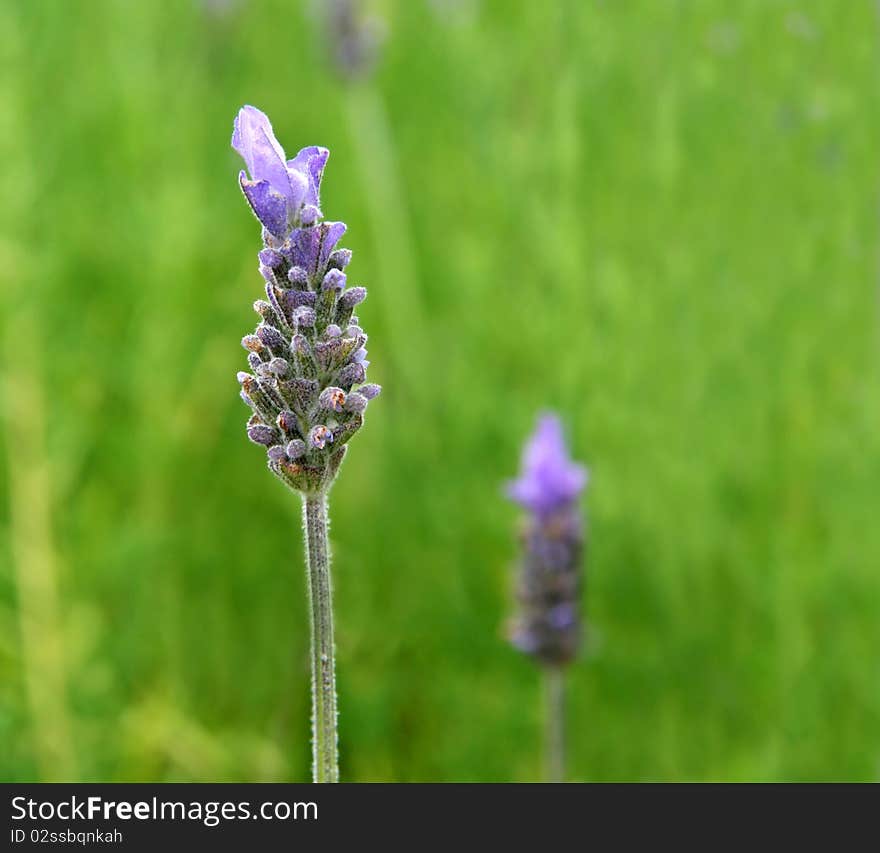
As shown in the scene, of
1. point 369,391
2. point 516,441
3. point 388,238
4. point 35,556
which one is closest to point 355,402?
point 369,391

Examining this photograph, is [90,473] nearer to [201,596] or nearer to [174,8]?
[201,596]

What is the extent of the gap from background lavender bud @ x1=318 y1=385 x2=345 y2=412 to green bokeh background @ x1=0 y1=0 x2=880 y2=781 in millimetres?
1422

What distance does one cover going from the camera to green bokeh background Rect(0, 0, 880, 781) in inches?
85.4

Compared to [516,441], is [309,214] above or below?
below

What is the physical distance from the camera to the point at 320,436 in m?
0.78

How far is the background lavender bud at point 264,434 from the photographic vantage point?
0.80 m

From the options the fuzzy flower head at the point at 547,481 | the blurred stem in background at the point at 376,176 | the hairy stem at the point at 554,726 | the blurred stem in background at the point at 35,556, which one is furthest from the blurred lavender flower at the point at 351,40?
the hairy stem at the point at 554,726

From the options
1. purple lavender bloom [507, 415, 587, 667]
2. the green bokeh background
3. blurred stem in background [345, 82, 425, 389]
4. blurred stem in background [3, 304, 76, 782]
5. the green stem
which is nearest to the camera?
the green stem

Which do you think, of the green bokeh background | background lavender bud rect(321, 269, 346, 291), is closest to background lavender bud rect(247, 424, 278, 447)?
background lavender bud rect(321, 269, 346, 291)

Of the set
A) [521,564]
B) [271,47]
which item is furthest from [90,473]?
[271,47]

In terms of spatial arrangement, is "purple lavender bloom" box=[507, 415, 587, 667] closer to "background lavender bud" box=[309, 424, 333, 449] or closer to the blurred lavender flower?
"background lavender bud" box=[309, 424, 333, 449]

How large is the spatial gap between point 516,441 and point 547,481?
28.4 inches

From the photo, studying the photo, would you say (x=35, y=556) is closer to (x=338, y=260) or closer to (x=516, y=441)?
(x=516, y=441)

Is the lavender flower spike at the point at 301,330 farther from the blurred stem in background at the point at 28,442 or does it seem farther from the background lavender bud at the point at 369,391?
the blurred stem in background at the point at 28,442
